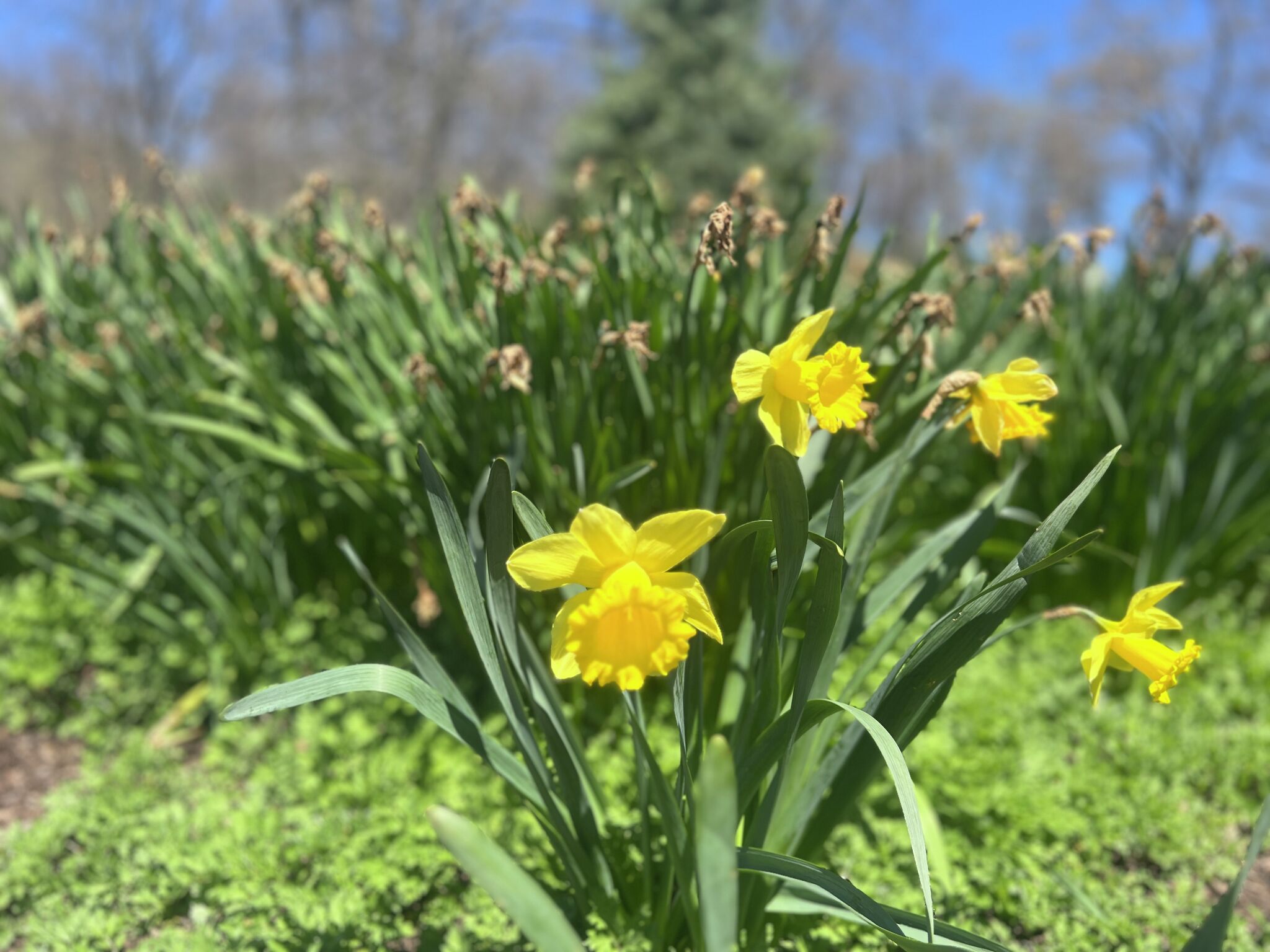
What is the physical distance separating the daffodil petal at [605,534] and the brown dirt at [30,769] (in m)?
1.87

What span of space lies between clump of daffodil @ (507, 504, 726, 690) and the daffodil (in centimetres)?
53

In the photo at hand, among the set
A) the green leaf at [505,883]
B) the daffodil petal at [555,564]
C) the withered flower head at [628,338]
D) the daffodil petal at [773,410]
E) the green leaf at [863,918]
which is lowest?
the green leaf at [863,918]

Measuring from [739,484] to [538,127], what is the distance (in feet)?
80.4

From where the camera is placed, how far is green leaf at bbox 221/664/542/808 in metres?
1.06

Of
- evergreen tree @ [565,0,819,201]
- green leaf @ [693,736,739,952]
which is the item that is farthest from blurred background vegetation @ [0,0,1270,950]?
evergreen tree @ [565,0,819,201]

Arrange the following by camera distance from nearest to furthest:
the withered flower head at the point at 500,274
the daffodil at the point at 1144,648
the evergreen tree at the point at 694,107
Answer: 1. the daffodil at the point at 1144,648
2. the withered flower head at the point at 500,274
3. the evergreen tree at the point at 694,107

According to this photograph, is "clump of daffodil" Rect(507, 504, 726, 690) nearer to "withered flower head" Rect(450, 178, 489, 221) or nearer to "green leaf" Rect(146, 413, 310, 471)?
"withered flower head" Rect(450, 178, 489, 221)

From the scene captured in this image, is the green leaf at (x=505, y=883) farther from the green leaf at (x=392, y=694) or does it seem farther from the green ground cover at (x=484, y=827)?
the green ground cover at (x=484, y=827)

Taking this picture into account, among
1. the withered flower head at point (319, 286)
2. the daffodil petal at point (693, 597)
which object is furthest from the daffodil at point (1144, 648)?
the withered flower head at point (319, 286)

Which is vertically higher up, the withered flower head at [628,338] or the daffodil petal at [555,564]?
the withered flower head at [628,338]

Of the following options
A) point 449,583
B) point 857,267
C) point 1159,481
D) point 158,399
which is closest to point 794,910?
point 449,583

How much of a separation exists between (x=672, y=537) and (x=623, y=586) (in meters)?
0.08

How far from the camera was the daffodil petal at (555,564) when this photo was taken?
40.8 inches

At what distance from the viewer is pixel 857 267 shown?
962 centimetres
